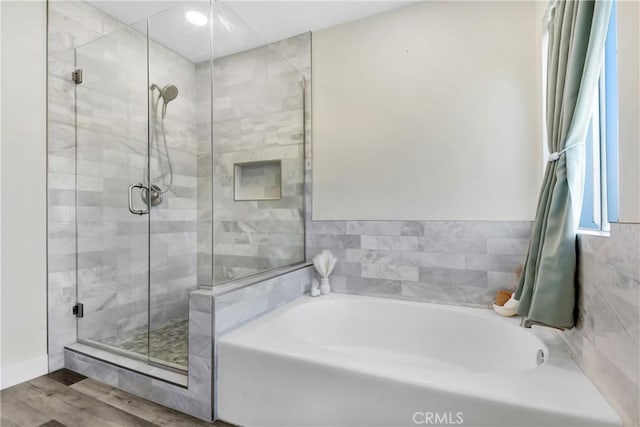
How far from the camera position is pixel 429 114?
6.93 feet

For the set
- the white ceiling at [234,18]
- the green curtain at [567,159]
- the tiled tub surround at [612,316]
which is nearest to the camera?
the tiled tub surround at [612,316]

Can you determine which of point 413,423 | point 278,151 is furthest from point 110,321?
point 413,423

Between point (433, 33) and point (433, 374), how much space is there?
6.97 ft

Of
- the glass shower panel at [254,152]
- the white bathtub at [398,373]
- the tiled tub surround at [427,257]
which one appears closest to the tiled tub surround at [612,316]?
the white bathtub at [398,373]

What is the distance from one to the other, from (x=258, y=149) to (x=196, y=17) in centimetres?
88

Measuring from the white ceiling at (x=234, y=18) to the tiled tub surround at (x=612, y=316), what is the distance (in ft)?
6.59

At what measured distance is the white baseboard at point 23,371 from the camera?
1.72 meters

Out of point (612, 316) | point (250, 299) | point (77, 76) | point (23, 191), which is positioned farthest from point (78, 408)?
point (612, 316)

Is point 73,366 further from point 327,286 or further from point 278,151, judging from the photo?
point 278,151

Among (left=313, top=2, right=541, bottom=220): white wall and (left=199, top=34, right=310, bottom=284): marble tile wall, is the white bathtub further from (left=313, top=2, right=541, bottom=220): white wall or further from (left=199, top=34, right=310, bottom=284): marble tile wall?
(left=313, top=2, right=541, bottom=220): white wall

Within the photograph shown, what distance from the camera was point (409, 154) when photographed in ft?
7.09

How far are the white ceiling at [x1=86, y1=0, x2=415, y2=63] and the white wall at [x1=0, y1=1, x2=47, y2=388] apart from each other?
1.91ft

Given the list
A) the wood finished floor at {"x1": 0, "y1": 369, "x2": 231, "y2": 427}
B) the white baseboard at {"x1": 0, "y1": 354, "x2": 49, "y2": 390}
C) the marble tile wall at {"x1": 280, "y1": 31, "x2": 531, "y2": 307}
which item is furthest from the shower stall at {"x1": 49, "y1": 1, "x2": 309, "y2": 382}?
the marble tile wall at {"x1": 280, "y1": 31, "x2": 531, "y2": 307}

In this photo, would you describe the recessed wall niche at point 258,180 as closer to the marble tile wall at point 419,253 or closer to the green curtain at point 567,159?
the marble tile wall at point 419,253
